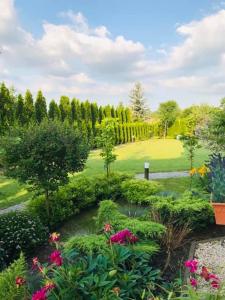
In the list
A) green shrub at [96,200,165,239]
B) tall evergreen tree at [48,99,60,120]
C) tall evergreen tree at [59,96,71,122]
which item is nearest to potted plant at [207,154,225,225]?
green shrub at [96,200,165,239]

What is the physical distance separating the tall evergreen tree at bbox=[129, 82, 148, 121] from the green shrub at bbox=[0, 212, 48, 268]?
41077mm

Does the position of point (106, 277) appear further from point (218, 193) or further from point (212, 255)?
point (218, 193)

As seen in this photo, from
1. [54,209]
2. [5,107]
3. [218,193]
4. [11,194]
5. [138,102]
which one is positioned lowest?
[11,194]

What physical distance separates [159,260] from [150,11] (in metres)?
6.86

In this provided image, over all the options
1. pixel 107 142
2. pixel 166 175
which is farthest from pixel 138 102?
pixel 107 142

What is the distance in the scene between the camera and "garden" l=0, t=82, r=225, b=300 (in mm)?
2268

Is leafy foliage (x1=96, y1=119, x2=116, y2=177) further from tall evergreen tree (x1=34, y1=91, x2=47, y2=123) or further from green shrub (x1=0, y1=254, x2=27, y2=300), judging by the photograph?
tall evergreen tree (x1=34, y1=91, x2=47, y2=123)

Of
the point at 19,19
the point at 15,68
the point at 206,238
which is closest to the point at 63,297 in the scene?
the point at 206,238

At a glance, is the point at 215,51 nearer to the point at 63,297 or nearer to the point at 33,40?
the point at 33,40

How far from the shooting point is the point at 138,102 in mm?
45875

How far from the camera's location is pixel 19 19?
25.5 ft

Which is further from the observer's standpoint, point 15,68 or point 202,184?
point 15,68

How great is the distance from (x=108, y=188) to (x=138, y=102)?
130 feet

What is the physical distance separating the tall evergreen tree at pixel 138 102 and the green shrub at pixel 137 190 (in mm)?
38759
